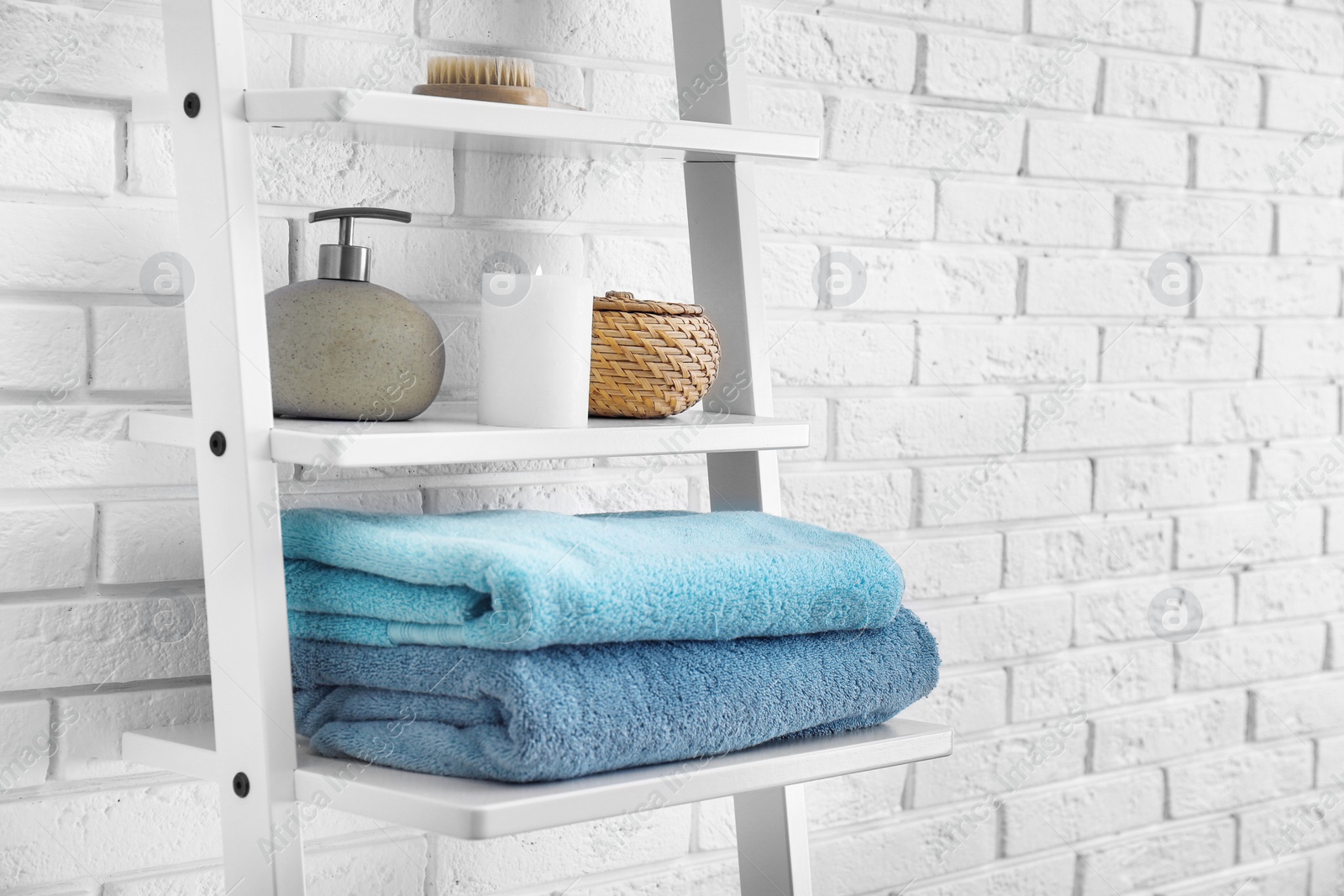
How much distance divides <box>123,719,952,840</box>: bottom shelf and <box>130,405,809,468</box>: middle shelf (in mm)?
159

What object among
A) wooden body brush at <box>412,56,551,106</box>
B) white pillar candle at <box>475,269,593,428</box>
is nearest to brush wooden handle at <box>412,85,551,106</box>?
wooden body brush at <box>412,56,551,106</box>

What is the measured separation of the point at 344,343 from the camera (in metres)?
0.71

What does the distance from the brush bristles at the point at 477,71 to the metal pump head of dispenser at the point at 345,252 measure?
0.08 meters

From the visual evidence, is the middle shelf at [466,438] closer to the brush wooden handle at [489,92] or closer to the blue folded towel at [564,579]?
the blue folded towel at [564,579]

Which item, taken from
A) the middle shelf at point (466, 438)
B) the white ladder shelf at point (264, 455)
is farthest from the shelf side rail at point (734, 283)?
the white ladder shelf at point (264, 455)

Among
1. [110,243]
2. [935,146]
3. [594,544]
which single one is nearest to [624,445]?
[594,544]

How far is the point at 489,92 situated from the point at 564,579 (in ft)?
0.94

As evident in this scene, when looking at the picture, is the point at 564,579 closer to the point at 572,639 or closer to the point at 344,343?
the point at 572,639

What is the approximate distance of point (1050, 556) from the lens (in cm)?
115

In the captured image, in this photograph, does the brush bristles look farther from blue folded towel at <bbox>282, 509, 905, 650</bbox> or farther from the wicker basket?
blue folded towel at <bbox>282, 509, 905, 650</bbox>

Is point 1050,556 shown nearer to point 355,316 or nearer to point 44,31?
point 355,316

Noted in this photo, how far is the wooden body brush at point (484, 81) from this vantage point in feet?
2.42

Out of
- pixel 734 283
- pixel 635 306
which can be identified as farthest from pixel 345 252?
pixel 734 283

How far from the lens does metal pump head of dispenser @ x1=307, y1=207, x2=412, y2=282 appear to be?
731 mm
